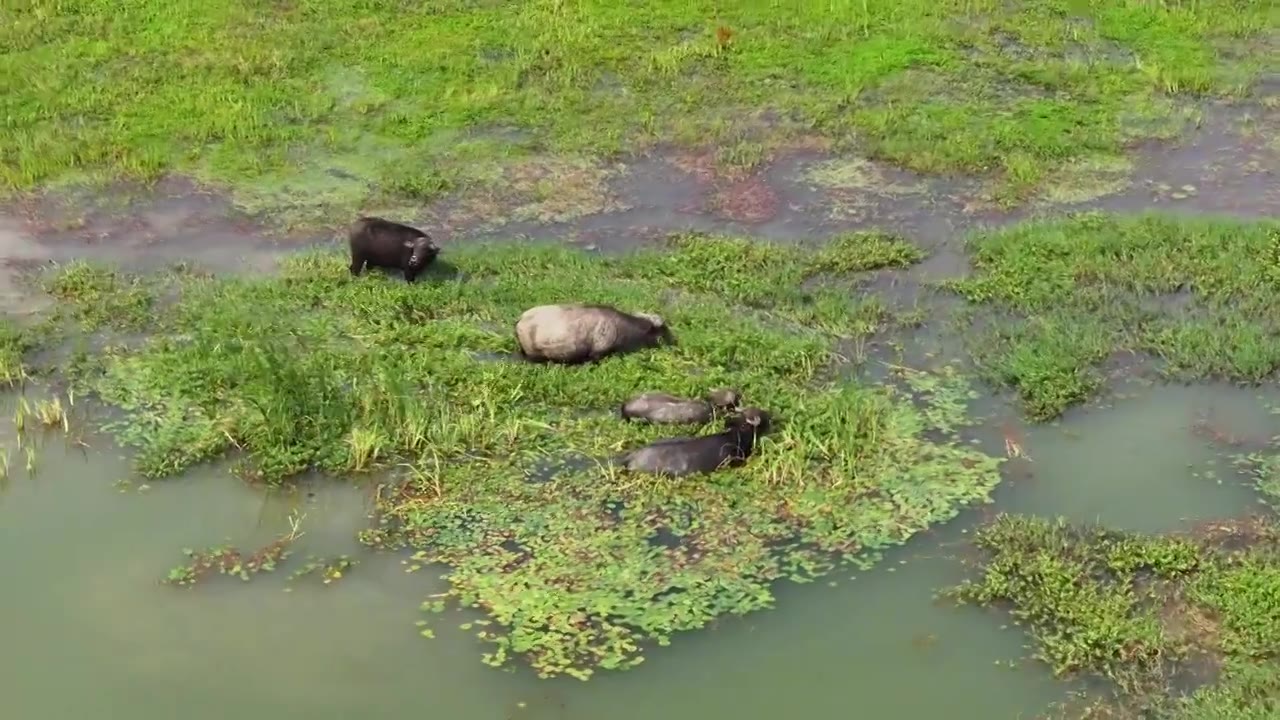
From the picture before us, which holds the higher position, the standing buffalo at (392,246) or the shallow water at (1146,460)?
the standing buffalo at (392,246)

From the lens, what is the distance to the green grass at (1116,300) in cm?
871

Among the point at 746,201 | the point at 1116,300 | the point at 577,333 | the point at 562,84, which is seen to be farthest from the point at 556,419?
the point at 562,84

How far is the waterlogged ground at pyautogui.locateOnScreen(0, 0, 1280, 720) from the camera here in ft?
21.0

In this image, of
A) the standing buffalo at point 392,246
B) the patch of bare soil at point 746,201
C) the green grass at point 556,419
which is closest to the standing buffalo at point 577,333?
the green grass at point 556,419

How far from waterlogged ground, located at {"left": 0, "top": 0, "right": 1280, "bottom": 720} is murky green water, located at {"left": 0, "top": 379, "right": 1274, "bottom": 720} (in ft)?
0.07

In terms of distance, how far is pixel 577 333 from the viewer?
869 centimetres

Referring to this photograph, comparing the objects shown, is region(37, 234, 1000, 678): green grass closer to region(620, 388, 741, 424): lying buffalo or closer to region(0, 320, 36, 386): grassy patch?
region(620, 388, 741, 424): lying buffalo

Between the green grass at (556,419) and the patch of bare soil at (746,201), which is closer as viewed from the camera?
the green grass at (556,419)

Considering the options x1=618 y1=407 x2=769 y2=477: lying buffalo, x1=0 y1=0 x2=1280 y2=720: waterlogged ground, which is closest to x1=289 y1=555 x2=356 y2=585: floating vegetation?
x1=0 y1=0 x2=1280 y2=720: waterlogged ground

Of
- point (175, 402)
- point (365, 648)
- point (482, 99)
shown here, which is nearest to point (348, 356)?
point (175, 402)

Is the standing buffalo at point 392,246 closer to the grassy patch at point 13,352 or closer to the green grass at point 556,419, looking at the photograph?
the green grass at point 556,419

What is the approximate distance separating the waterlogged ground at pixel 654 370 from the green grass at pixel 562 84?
0.06 m

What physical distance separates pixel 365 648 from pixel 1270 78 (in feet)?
36.3

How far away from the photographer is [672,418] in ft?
26.5
